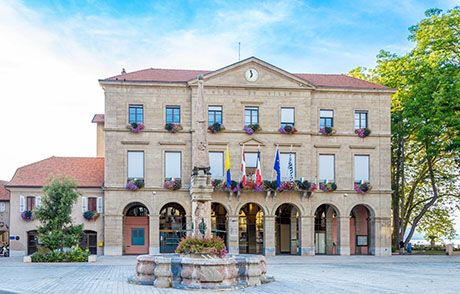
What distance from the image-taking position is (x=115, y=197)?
42.8 m

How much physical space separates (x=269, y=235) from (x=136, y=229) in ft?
33.8

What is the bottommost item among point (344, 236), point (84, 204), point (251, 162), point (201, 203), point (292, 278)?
point (344, 236)

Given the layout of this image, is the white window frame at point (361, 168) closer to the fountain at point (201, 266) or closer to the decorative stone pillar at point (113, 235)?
the decorative stone pillar at point (113, 235)

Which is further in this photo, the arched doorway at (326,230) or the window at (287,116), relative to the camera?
the arched doorway at (326,230)

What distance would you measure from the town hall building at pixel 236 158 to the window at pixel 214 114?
0.36 ft

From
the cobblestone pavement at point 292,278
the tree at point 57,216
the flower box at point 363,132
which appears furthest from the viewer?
the flower box at point 363,132

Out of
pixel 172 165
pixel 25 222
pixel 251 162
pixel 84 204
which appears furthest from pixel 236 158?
pixel 25 222

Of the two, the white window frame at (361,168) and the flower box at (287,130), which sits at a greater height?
the flower box at (287,130)

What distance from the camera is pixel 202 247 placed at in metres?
23.0

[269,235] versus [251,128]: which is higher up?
[251,128]

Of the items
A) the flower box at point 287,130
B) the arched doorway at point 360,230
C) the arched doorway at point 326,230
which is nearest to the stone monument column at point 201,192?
the flower box at point 287,130

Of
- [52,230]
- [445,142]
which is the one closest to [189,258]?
[52,230]

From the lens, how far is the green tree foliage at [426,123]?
4341cm

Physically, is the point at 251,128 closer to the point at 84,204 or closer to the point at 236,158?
the point at 236,158
